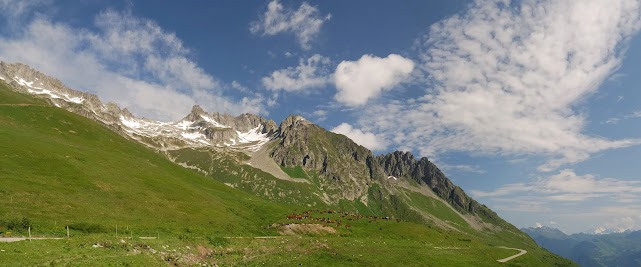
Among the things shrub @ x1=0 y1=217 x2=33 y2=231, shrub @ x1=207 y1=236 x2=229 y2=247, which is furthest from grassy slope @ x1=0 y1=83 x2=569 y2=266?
shrub @ x1=0 y1=217 x2=33 y2=231

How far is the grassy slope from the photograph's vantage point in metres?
39.7

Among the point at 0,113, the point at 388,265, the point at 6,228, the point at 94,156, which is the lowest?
the point at 6,228

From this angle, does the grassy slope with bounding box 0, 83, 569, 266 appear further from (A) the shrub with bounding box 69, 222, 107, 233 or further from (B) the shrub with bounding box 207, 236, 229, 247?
(A) the shrub with bounding box 69, 222, 107, 233

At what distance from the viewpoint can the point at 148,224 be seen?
6619cm

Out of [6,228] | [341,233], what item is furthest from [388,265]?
[6,228]

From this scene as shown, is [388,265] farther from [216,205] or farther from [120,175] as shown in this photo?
[120,175]

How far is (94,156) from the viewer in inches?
4345

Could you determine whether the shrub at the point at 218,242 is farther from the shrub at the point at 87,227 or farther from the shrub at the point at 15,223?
the shrub at the point at 15,223

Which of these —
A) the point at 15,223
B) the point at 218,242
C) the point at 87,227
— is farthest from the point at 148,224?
the point at 218,242

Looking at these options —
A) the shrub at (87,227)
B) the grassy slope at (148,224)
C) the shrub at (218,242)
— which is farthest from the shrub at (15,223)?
the shrub at (218,242)

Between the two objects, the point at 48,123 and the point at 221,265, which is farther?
the point at 48,123

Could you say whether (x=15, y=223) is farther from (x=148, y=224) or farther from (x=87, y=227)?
(x=148, y=224)

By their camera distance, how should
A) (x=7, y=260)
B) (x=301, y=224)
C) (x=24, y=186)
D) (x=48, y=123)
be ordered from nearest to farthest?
1. (x=7, y=260)
2. (x=24, y=186)
3. (x=301, y=224)
4. (x=48, y=123)

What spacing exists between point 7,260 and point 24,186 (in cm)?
5068
